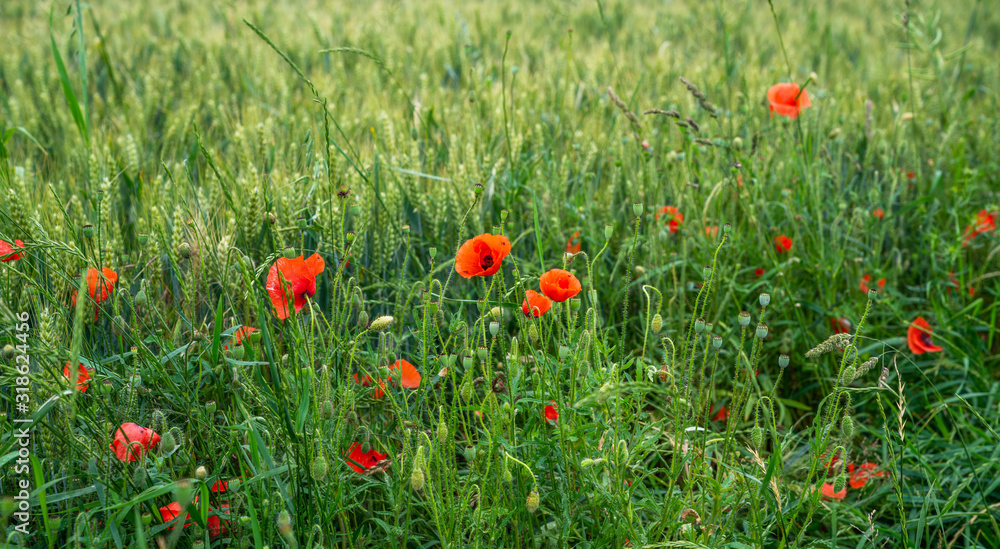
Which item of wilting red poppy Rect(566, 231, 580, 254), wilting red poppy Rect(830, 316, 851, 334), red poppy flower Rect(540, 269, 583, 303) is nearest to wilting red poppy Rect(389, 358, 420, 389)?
red poppy flower Rect(540, 269, 583, 303)

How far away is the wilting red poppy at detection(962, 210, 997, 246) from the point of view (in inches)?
70.3

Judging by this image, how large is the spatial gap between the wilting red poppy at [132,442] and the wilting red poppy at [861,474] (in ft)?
4.11

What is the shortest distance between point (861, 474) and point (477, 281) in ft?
2.97

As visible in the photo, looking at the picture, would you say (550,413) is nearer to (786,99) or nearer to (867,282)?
(867,282)

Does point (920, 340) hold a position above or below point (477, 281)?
below

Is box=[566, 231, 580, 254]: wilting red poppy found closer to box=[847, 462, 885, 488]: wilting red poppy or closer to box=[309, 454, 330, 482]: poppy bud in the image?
box=[847, 462, 885, 488]: wilting red poppy

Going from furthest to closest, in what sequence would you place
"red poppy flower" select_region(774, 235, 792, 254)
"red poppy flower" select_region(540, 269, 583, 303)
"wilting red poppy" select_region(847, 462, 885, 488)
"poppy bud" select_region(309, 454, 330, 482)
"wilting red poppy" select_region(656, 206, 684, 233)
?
"red poppy flower" select_region(774, 235, 792, 254) < "wilting red poppy" select_region(656, 206, 684, 233) < "wilting red poppy" select_region(847, 462, 885, 488) < "red poppy flower" select_region(540, 269, 583, 303) < "poppy bud" select_region(309, 454, 330, 482)

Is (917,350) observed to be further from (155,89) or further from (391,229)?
(155,89)

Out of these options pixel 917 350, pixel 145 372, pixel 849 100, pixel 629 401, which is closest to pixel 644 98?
pixel 849 100

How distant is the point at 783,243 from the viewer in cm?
175

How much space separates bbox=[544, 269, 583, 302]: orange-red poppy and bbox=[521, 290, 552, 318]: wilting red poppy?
0.04 m

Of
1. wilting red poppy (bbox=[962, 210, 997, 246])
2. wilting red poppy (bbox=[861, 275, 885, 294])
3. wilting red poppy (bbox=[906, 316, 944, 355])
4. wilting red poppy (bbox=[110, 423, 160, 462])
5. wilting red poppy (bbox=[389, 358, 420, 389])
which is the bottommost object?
wilting red poppy (bbox=[906, 316, 944, 355])

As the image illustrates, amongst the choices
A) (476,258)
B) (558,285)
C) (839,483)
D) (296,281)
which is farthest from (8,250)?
(839,483)

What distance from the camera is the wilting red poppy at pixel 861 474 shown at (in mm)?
1297
